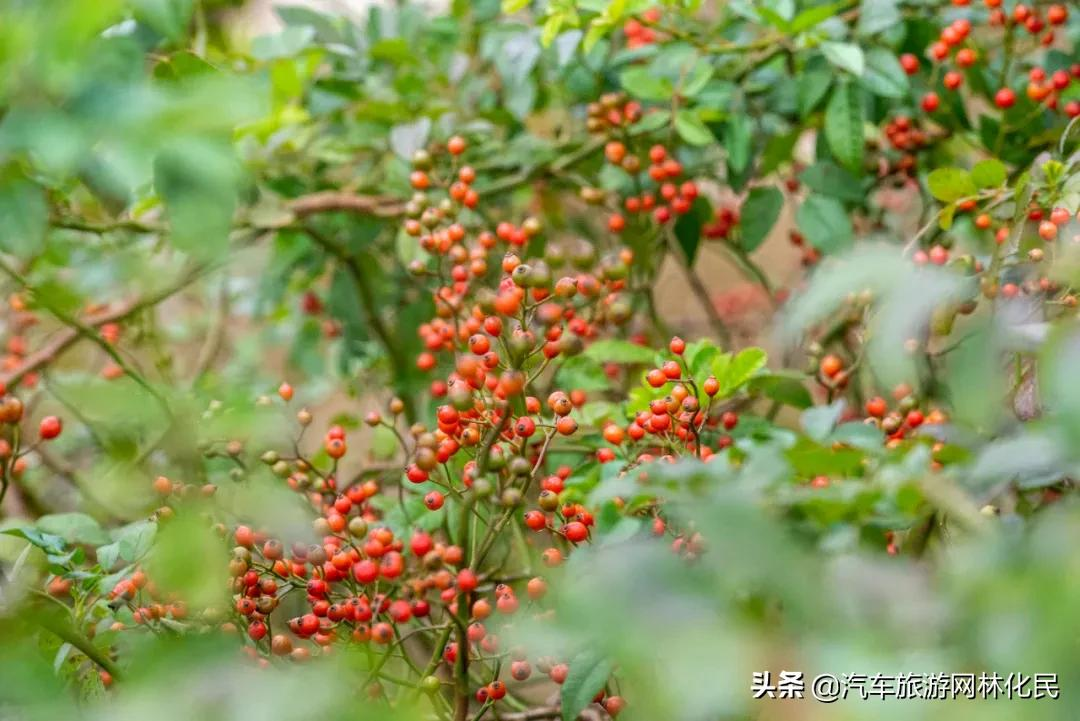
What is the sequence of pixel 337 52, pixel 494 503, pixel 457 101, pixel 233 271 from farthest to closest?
pixel 233 271 < pixel 457 101 < pixel 337 52 < pixel 494 503

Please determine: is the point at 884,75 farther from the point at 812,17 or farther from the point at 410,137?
the point at 410,137

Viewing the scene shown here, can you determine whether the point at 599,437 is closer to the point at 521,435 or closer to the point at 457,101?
the point at 521,435

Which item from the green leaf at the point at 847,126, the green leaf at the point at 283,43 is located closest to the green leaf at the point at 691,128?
the green leaf at the point at 847,126

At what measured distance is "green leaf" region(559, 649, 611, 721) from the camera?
→ 2.23ft

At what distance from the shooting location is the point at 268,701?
0.45 metres

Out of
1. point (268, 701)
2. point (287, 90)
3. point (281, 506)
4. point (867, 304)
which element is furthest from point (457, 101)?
point (268, 701)

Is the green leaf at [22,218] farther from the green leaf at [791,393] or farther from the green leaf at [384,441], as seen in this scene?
the green leaf at [791,393]

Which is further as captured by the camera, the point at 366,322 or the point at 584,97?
the point at 366,322

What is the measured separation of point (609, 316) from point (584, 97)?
15.8 inches

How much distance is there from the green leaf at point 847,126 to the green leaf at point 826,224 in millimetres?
67

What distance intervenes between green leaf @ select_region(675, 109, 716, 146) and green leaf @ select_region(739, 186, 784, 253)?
13 centimetres

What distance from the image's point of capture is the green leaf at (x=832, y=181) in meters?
Answer: 1.23

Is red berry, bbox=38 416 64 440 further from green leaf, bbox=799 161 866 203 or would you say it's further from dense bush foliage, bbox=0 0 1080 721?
green leaf, bbox=799 161 866 203

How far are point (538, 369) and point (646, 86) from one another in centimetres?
44
